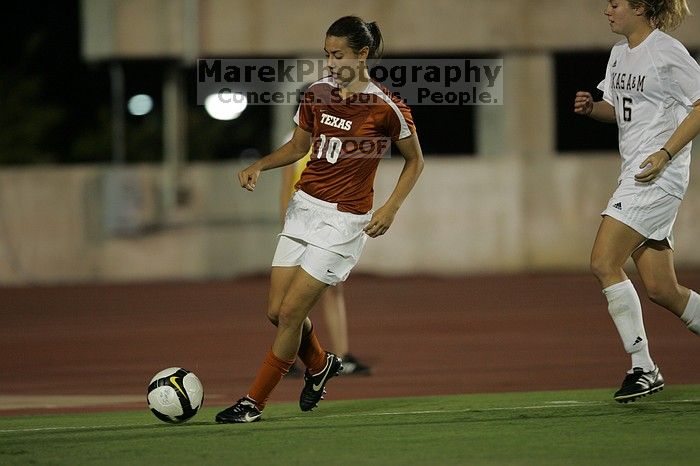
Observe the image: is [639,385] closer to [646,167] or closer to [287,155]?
[646,167]

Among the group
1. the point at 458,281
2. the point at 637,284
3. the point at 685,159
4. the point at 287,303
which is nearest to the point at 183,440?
the point at 287,303

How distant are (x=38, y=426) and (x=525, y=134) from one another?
1433 cm

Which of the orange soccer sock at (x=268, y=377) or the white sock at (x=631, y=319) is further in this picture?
the white sock at (x=631, y=319)

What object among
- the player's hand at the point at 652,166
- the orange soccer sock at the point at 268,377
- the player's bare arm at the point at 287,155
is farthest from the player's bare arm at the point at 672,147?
the orange soccer sock at the point at 268,377

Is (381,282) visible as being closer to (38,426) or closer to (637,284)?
(637,284)

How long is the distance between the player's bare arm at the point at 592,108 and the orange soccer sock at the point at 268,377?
2.33 meters

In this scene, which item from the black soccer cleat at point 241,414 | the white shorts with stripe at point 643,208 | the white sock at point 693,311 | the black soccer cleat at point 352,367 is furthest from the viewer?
the black soccer cleat at point 352,367

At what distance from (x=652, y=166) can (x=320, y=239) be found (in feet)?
6.18

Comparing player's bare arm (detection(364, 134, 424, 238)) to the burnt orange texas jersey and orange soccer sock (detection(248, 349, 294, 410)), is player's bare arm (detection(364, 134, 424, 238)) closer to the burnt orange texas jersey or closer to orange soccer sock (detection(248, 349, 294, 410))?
the burnt orange texas jersey

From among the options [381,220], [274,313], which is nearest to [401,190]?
[381,220]

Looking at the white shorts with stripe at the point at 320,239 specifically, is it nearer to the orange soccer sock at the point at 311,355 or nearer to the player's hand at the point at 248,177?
the player's hand at the point at 248,177

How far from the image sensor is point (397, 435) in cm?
713

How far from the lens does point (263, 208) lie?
20.7 meters

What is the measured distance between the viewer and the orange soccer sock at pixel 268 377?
7629mm
